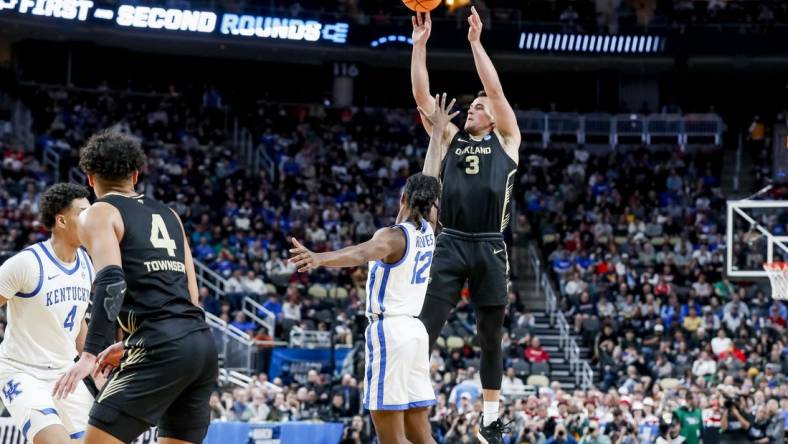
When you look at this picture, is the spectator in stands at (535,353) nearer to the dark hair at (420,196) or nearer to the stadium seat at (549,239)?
the stadium seat at (549,239)

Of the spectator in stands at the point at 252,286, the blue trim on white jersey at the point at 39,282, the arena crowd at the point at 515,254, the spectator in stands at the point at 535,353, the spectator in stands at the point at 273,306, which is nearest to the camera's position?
the blue trim on white jersey at the point at 39,282

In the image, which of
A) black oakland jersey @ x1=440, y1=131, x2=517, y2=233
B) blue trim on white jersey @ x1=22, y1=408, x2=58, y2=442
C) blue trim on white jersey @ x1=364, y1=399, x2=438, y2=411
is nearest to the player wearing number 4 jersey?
blue trim on white jersey @ x1=364, y1=399, x2=438, y2=411

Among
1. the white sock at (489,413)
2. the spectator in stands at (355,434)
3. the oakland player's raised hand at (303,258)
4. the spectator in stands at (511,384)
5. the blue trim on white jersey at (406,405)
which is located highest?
the oakland player's raised hand at (303,258)

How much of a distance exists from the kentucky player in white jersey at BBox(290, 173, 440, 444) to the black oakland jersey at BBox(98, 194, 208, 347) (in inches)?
72.2

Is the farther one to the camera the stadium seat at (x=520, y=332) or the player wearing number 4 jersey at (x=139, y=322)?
the stadium seat at (x=520, y=332)

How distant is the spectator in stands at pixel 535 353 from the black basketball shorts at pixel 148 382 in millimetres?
17373

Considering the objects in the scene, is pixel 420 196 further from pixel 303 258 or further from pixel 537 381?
pixel 537 381

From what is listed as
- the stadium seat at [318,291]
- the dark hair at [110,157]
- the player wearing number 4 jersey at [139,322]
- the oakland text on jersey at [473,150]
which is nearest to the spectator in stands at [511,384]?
the stadium seat at [318,291]

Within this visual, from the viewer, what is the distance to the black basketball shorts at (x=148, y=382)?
6.34 meters

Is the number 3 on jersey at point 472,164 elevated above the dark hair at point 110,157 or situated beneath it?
elevated above

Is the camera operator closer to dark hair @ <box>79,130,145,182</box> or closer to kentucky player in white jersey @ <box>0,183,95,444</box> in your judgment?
kentucky player in white jersey @ <box>0,183,95,444</box>

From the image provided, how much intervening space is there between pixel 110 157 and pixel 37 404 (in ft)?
8.42

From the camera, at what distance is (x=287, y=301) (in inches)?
941

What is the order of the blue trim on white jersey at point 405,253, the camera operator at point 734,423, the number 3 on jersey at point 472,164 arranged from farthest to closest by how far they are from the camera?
1. the camera operator at point 734,423
2. the number 3 on jersey at point 472,164
3. the blue trim on white jersey at point 405,253
